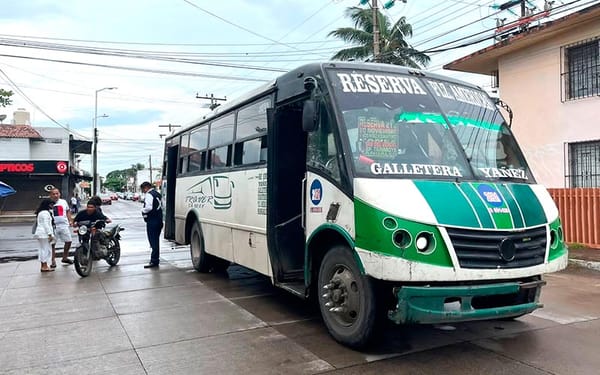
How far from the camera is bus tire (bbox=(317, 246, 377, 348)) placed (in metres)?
4.59

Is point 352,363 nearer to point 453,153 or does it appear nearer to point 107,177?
point 453,153

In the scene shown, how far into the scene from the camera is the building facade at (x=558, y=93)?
504 inches

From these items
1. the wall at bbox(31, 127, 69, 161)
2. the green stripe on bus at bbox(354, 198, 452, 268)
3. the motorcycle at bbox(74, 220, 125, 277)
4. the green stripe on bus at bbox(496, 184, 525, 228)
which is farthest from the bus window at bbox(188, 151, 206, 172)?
the wall at bbox(31, 127, 69, 161)

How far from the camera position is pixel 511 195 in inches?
192

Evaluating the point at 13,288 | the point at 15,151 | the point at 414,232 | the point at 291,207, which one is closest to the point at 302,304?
the point at 291,207

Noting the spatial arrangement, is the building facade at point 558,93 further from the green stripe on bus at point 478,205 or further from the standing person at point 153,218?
the standing person at point 153,218

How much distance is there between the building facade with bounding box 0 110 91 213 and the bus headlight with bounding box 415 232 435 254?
118 feet

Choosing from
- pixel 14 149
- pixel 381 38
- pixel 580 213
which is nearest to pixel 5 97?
pixel 14 149

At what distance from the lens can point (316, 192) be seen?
545 centimetres

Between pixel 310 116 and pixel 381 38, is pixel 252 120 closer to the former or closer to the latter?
pixel 310 116

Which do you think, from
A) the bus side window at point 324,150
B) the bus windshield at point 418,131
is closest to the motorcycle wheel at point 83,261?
the bus side window at point 324,150

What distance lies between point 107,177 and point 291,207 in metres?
154

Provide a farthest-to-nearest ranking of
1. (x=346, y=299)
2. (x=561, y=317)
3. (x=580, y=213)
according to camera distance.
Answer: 1. (x=580, y=213)
2. (x=561, y=317)
3. (x=346, y=299)

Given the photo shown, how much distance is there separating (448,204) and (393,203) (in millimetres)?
501
